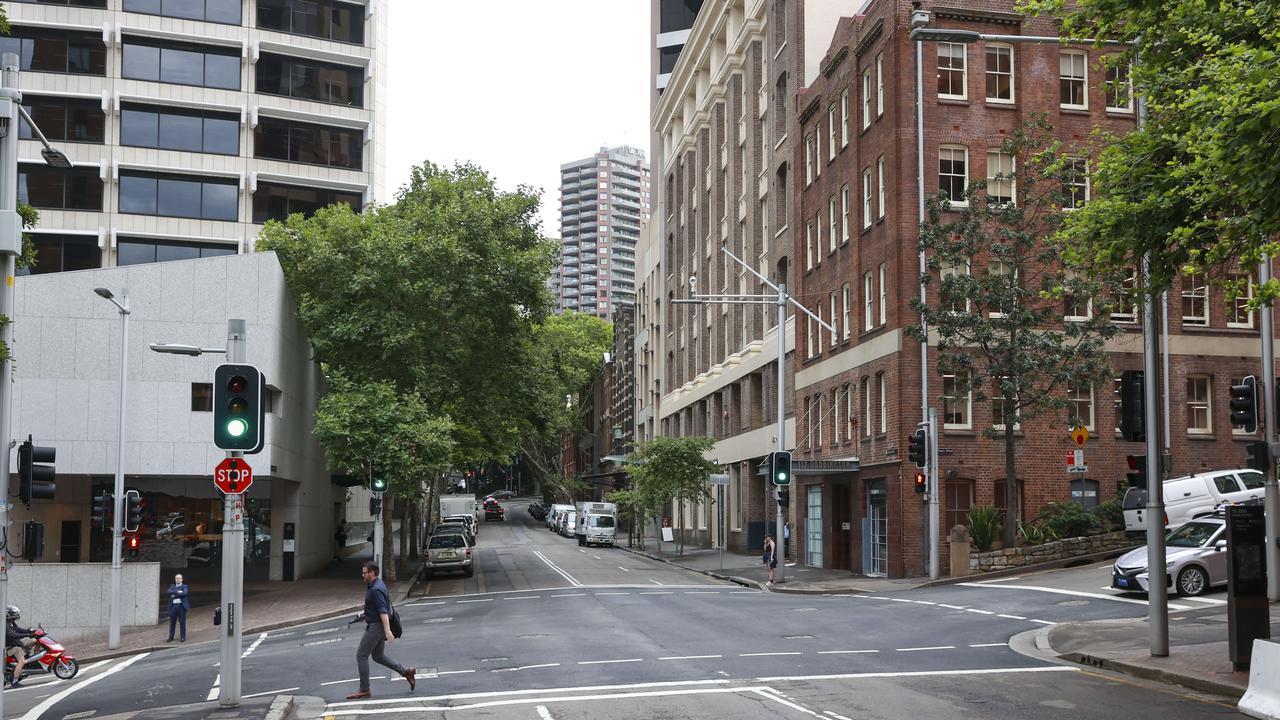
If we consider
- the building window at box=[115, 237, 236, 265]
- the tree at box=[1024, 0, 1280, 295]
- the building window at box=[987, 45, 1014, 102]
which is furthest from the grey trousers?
the building window at box=[115, 237, 236, 265]

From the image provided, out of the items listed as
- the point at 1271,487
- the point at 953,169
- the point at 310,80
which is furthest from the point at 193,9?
the point at 1271,487

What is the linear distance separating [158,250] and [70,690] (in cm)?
4607

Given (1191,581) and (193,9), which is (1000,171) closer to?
(1191,581)

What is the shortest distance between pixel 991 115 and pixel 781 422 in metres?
11.9

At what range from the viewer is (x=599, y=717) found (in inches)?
547

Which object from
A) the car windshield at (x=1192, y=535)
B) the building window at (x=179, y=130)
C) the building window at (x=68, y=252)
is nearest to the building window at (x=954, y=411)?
the car windshield at (x=1192, y=535)

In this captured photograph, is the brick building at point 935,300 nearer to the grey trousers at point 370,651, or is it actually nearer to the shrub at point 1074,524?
the shrub at point 1074,524

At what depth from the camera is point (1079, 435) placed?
36375 mm

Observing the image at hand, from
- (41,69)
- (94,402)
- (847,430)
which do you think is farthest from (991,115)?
(41,69)

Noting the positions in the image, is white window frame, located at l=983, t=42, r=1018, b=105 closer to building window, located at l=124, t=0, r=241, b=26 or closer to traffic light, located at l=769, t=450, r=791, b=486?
traffic light, located at l=769, t=450, r=791, b=486

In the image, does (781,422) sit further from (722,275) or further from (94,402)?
(722,275)

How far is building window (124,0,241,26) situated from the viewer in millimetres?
62375

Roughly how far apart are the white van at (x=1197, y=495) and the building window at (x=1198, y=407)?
6984 millimetres

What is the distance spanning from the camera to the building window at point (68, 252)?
61250mm
